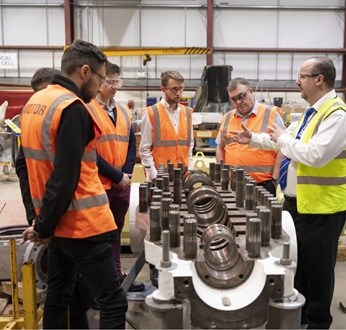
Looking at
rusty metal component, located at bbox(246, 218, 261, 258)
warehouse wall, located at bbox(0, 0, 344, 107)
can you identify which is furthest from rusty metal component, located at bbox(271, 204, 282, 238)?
warehouse wall, located at bbox(0, 0, 344, 107)

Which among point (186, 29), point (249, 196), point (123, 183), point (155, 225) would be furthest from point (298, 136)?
point (186, 29)

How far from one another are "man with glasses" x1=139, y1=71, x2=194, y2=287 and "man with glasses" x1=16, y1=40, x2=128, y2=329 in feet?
4.47

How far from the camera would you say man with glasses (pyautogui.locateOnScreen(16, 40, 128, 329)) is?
55.9 inches

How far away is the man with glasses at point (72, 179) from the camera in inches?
55.9

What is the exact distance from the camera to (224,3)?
9.55 m

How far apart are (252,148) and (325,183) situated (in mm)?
920

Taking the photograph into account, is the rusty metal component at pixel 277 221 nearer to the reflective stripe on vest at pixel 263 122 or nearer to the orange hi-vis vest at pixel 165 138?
the reflective stripe on vest at pixel 263 122

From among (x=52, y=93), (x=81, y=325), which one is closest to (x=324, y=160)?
(x=52, y=93)

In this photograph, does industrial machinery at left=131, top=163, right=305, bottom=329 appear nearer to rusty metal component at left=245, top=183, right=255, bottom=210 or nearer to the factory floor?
rusty metal component at left=245, top=183, right=255, bottom=210

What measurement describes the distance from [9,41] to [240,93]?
8487 mm

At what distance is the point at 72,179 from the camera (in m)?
1.43

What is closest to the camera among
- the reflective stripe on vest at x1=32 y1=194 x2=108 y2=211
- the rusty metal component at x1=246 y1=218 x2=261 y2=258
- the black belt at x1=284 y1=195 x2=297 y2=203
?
the rusty metal component at x1=246 y1=218 x2=261 y2=258

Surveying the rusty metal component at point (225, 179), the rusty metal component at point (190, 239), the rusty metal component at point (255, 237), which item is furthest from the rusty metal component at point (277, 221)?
the rusty metal component at point (225, 179)

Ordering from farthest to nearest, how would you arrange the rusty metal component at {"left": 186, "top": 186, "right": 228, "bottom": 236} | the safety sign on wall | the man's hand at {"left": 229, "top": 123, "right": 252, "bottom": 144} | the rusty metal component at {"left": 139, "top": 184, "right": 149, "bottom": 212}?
the safety sign on wall
the man's hand at {"left": 229, "top": 123, "right": 252, "bottom": 144}
the rusty metal component at {"left": 139, "top": 184, "right": 149, "bottom": 212}
the rusty metal component at {"left": 186, "top": 186, "right": 228, "bottom": 236}
